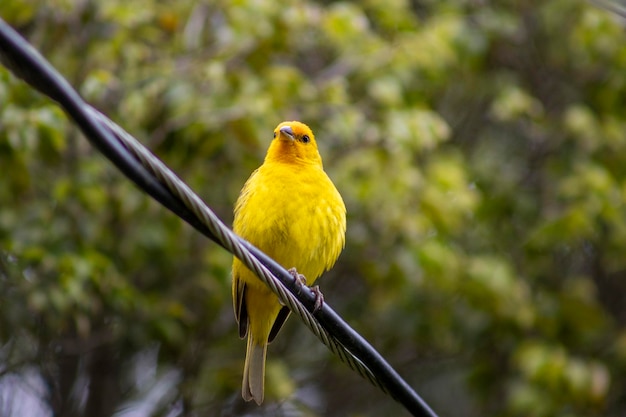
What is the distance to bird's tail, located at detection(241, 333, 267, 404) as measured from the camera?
4074 mm

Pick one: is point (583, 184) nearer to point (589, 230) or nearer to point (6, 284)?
point (589, 230)

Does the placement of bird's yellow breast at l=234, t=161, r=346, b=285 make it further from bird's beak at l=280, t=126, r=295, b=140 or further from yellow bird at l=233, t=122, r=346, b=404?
bird's beak at l=280, t=126, r=295, b=140

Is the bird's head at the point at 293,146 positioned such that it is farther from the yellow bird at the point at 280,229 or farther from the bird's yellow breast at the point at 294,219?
the bird's yellow breast at the point at 294,219

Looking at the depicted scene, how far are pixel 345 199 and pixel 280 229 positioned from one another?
6.96ft

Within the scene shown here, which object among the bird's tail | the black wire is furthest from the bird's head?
the black wire

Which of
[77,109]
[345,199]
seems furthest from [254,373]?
[77,109]

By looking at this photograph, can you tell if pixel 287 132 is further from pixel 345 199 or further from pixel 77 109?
pixel 77 109

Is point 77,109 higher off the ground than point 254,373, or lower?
higher

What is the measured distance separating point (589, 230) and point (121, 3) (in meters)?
3.31

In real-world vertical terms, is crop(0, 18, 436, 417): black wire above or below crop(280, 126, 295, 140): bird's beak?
above

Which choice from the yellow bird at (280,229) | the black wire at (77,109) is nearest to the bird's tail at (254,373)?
the yellow bird at (280,229)

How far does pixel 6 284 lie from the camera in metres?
5.08

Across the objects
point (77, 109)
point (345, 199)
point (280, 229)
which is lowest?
point (345, 199)

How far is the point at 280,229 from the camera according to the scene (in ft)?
12.9
